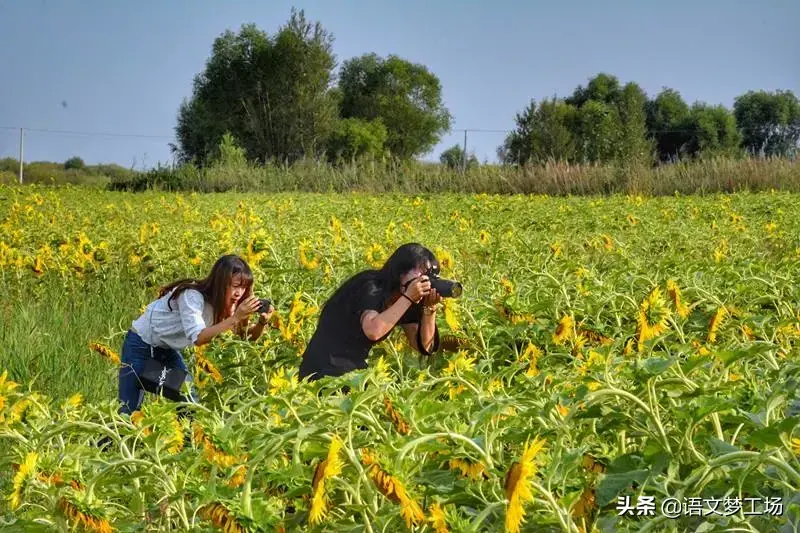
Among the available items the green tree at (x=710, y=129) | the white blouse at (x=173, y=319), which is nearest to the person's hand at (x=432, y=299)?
the white blouse at (x=173, y=319)

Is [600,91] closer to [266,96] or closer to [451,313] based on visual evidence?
[266,96]

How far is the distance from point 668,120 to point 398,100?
18.4 m

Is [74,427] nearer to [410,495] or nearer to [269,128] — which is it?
[410,495]

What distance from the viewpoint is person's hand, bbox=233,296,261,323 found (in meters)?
3.35

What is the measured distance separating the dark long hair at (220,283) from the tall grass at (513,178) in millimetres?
12584

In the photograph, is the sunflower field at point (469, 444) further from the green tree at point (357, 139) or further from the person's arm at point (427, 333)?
the green tree at point (357, 139)

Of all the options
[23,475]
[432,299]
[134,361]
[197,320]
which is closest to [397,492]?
[23,475]

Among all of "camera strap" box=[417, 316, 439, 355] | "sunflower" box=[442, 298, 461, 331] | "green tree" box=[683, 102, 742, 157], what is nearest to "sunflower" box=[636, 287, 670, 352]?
"sunflower" box=[442, 298, 461, 331]

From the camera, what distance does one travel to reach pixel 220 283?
3.63 meters

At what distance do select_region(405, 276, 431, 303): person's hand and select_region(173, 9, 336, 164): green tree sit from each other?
36682 mm

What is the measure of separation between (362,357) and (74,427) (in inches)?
64.8

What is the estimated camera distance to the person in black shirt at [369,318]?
10.3ft

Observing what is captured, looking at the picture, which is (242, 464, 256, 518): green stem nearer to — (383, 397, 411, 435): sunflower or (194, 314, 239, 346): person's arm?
(383, 397, 411, 435): sunflower

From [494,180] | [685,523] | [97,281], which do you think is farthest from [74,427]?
[494,180]
